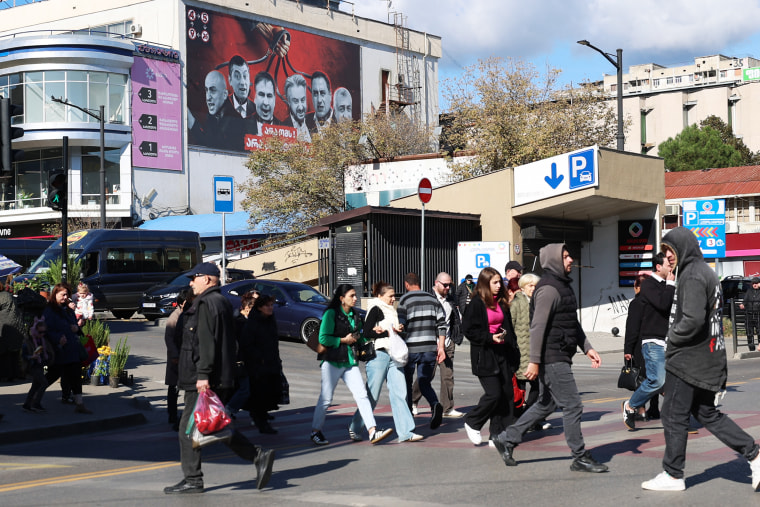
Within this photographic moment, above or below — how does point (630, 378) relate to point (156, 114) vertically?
below

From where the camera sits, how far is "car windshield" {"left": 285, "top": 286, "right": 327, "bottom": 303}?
21828mm

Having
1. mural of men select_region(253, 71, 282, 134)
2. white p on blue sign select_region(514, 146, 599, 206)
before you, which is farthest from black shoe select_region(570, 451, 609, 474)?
mural of men select_region(253, 71, 282, 134)

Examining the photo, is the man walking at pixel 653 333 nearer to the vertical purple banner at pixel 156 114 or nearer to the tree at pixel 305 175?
the tree at pixel 305 175

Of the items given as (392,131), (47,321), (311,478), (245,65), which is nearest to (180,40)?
(245,65)

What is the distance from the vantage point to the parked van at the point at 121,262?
27.4 metres

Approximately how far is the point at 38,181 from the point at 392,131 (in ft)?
68.2

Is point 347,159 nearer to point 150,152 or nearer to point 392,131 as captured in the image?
point 392,131

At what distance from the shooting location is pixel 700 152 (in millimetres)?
72750

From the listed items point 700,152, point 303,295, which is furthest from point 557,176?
point 700,152

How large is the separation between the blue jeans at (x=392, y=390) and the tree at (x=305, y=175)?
33891 millimetres

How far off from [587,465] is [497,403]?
1.40 m

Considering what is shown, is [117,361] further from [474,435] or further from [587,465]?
[587,465]

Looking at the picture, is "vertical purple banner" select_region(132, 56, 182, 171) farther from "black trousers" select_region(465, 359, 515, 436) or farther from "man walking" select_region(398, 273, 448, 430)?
"black trousers" select_region(465, 359, 515, 436)

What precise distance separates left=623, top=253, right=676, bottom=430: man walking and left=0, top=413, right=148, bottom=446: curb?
631 centimetres
